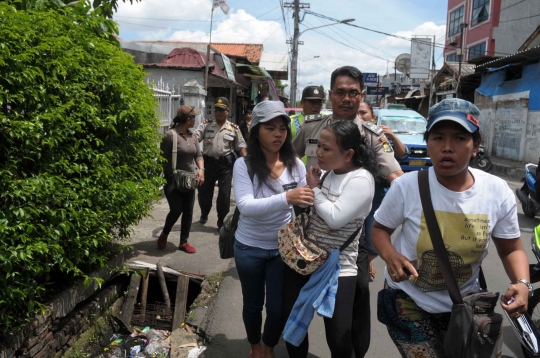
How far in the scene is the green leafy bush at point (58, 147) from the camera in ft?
8.84

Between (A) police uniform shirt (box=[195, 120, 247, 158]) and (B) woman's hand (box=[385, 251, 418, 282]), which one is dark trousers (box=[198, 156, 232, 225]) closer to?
(A) police uniform shirt (box=[195, 120, 247, 158])

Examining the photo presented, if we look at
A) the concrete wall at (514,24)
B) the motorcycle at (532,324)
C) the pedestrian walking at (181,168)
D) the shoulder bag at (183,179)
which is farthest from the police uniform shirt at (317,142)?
the concrete wall at (514,24)

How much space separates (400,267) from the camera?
199cm

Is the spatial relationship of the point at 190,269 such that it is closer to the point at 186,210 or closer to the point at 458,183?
the point at 186,210

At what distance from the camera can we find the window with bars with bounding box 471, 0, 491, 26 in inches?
1171

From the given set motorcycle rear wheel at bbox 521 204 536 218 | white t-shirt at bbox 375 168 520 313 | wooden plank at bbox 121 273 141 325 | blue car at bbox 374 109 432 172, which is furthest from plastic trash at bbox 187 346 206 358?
blue car at bbox 374 109 432 172

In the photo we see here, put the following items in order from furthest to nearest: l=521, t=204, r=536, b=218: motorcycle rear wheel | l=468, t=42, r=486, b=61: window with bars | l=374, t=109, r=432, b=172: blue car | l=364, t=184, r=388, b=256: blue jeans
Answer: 1. l=468, t=42, r=486, b=61: window with bars
2. l=374, t=109, r=432, b=172: blue car
3. l=521, t=204, r=536, b=218: motorcycle rear wheel
4. l=364, t=184, r=388, b=256: blue jeans

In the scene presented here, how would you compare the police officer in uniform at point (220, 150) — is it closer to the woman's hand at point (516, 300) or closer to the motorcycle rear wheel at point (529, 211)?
the woman's hand at point (516, 300)

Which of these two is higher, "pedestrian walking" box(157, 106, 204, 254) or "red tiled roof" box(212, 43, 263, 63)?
"red tiled roof" box(212, 43, 263, 63)

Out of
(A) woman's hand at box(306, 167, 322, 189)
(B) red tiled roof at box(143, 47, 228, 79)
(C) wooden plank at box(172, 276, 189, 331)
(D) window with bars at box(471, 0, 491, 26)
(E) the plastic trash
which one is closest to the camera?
(A) woman's hand at box(306, 167, 322, 189)

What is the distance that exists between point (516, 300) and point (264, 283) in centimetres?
156

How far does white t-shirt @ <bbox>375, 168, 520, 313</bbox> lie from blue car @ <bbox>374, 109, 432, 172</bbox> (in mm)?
11268

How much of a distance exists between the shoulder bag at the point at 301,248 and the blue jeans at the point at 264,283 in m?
0.29

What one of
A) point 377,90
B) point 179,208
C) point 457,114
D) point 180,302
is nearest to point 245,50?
point 377,90
